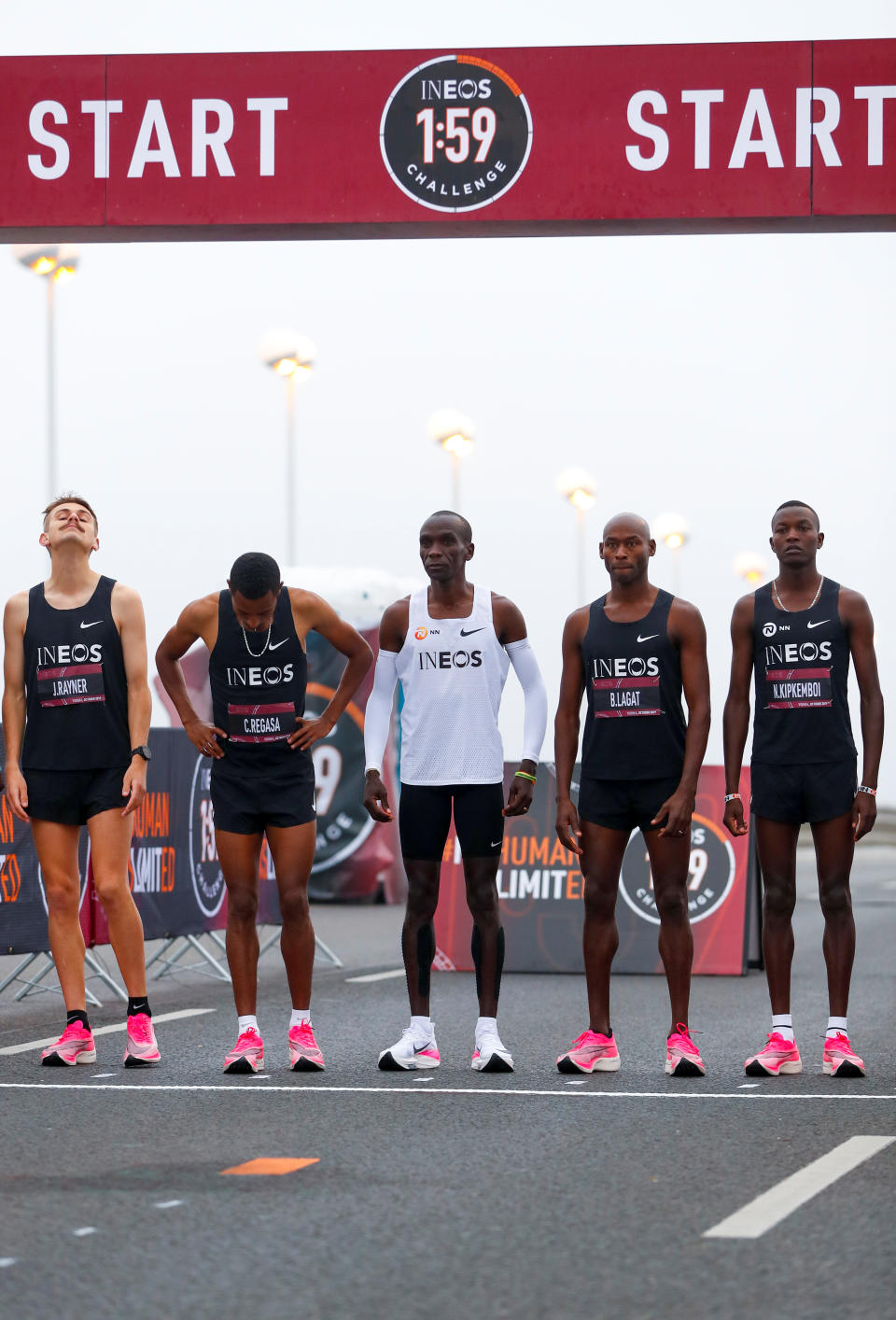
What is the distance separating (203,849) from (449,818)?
4.09 meters

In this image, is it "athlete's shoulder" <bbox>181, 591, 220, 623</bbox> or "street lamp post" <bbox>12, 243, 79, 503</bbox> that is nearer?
"athlete's shoulder" <bbox>181, 591, 220, 623</bbox>

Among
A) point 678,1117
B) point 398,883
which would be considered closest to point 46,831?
point 678,1117

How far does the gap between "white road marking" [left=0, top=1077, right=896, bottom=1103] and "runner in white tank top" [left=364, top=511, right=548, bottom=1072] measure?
0.55m

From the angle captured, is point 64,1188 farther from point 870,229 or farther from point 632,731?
point 870,229

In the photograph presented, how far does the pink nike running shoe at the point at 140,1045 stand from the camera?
7.21m

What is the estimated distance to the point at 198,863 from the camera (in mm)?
11039

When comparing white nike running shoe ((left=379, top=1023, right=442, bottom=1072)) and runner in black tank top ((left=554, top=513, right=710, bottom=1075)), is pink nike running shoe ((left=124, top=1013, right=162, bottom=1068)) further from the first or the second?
runner in black tank top ((left=554, top=513, right=710, bottom=1075))

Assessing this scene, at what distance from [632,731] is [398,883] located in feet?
43.5

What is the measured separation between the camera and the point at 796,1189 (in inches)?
190

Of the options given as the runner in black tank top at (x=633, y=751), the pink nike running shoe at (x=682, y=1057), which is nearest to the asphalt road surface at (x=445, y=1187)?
the pink nike running shoe at (x=682, y=1057)

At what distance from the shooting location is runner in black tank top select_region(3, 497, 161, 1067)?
7.32m

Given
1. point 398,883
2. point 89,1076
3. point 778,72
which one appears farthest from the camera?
point 398,883

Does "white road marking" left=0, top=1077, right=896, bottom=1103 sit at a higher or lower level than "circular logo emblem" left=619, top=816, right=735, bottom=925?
lower

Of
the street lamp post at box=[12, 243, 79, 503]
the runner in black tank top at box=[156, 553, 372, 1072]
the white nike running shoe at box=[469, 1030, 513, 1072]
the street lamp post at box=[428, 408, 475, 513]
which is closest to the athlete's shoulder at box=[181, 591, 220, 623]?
the runner in black tank top at box=[156, 553, 372, 1072]
